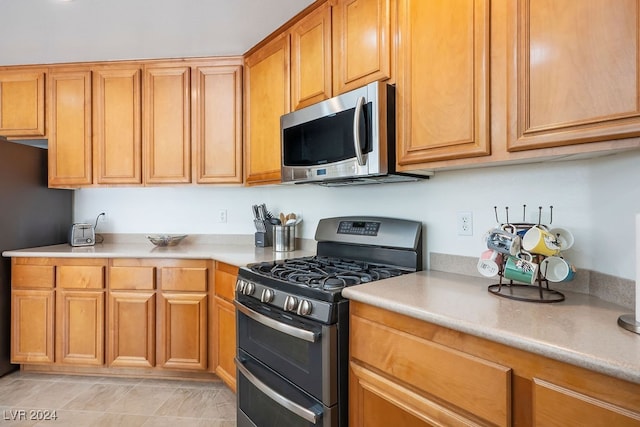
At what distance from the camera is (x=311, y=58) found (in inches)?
75.8

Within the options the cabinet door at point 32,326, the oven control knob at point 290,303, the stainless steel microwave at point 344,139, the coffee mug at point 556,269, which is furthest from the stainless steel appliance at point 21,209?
the coffee mug at point 556,269

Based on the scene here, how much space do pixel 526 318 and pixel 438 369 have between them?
0.29 meters

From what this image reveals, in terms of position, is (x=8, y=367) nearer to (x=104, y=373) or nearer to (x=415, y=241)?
(x=104, y=373)

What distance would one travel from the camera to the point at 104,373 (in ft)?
A: 8.22

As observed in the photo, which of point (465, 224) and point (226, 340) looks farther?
point (226, 340)

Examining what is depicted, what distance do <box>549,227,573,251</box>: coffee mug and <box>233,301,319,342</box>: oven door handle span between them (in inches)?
36.5

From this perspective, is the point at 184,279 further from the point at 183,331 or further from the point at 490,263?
the point at 490,263

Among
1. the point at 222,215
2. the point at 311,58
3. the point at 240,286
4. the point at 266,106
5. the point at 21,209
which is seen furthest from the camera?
the point at 222,215

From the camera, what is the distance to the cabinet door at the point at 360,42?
153 centimetres

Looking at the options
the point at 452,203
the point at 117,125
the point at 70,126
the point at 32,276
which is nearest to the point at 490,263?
the point at 452,203

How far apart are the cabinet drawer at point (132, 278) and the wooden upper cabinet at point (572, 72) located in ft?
7.45

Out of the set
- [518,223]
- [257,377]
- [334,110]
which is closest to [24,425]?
[257,377]

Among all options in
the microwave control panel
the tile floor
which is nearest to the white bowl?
the tile floor

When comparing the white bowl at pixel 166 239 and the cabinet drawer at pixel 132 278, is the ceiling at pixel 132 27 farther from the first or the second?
the cabinet drawer at pixel 132 278
